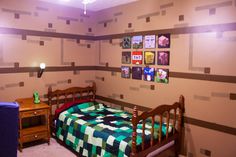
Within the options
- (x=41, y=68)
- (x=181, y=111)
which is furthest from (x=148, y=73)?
(x=41, y=68)

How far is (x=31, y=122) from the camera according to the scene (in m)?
3.69

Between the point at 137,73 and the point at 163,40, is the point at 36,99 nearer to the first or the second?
the point at 137,73

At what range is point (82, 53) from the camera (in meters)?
4.23

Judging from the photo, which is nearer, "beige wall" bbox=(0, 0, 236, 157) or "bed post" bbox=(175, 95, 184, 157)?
"beige wall" bbox=(0, 0, 236, 157)

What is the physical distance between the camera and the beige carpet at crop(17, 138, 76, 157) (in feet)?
10.3

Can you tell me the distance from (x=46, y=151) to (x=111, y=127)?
1.21 metres

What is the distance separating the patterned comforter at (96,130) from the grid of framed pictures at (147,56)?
2.38 feet

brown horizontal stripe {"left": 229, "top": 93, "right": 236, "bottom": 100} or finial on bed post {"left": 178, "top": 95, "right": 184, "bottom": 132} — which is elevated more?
brown horizontal stripe {"left": 229, "top": 93, "right": 236, "bottom": 100}

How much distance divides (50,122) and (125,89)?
1526 mm

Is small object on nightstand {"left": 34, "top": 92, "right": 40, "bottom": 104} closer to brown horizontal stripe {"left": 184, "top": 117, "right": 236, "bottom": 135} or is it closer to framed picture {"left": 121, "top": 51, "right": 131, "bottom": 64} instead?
framed picture {"left": 121, "top": 51, "right": 131, "bottom": 64}

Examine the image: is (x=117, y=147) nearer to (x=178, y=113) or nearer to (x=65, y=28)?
(x=178, y=113)

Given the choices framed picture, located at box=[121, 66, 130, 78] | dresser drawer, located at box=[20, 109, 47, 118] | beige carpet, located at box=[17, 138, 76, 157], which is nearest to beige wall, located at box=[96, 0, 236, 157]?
framed picture, located at box=[121, 66, 130, 78]

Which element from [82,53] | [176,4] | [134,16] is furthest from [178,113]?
[82,53]

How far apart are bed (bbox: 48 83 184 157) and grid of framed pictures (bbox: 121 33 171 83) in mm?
582
